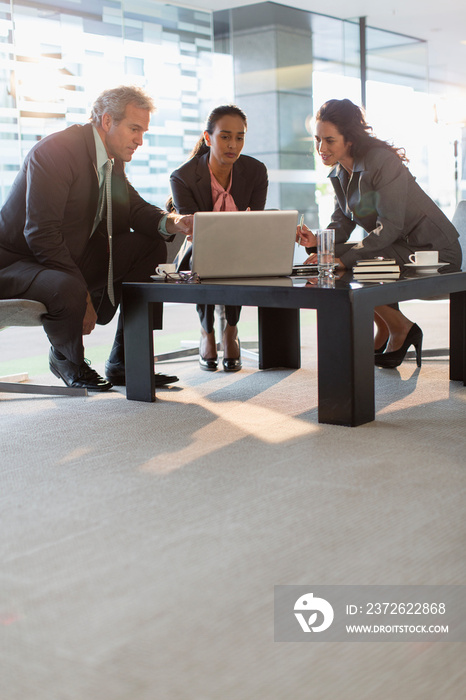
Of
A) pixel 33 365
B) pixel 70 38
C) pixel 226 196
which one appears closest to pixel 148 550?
pixel 226 196

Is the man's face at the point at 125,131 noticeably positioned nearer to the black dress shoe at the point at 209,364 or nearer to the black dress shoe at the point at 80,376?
the black dress shoe at the point at 80,376

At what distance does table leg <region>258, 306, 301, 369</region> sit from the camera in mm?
3320

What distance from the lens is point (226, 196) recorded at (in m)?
3.53

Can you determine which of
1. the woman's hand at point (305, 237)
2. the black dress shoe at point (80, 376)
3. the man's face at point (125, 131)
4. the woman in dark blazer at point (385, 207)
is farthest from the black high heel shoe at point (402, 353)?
the man's face at point (125, 131)

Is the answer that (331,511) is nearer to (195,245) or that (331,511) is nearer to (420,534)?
(420,534)

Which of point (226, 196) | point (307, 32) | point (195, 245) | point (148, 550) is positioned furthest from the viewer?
point (307, 32)

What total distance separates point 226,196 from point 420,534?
2319mm

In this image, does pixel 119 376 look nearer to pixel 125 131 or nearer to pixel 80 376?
pixel 80 376

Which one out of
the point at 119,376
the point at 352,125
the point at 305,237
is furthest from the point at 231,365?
the point at 352,125

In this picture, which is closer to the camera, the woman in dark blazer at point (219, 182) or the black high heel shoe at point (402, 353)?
the black high heel shoe at point (402, 353)

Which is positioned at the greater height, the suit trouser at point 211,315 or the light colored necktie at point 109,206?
the light colored necktie at point 109,206

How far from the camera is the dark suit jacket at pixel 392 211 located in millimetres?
3229

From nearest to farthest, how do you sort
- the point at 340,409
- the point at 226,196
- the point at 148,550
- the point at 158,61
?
the point at 148,550 < the point at 340,409 < the point at 226,196 < the point at 158,61

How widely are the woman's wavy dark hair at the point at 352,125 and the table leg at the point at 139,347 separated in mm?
1232
